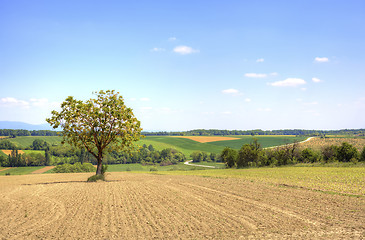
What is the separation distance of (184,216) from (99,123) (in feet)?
78.8

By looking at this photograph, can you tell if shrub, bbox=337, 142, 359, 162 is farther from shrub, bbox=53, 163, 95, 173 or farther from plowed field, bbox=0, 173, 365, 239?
shrub, bbox=53, 163, 95, 173

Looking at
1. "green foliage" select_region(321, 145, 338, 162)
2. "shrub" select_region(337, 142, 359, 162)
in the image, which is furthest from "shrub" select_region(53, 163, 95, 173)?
"shrub" select_region(337, 142, 359, 162)

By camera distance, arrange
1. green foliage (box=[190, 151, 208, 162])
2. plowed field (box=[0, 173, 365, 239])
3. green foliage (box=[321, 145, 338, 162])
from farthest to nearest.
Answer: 1. green foliage (box=[190, 151, 208, 162])
2. green foliage (box=[321, 145, 338, 162])
3. plowed field (box=[0, 173, 365, 239])

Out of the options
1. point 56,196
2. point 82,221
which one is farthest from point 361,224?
point 56,196

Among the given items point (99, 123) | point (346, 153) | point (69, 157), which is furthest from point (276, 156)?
point (69, 157)

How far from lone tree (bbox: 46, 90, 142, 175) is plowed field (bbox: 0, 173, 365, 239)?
40.6 feet

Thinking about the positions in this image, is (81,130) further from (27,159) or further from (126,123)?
(27,159)

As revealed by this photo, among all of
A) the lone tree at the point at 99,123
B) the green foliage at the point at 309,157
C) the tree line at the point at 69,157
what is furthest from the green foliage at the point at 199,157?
the lone tree at the point at 99,123

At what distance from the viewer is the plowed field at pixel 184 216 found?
48.4 ft

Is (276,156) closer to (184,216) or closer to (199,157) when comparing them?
(184,216)

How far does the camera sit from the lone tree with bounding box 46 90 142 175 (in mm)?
37312

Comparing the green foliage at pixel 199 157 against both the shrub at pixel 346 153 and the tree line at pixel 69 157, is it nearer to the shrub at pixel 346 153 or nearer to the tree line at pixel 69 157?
the tree line at pixel 69 157

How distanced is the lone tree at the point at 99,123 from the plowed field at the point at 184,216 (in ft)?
40.6

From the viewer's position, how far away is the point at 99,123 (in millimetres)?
38219
